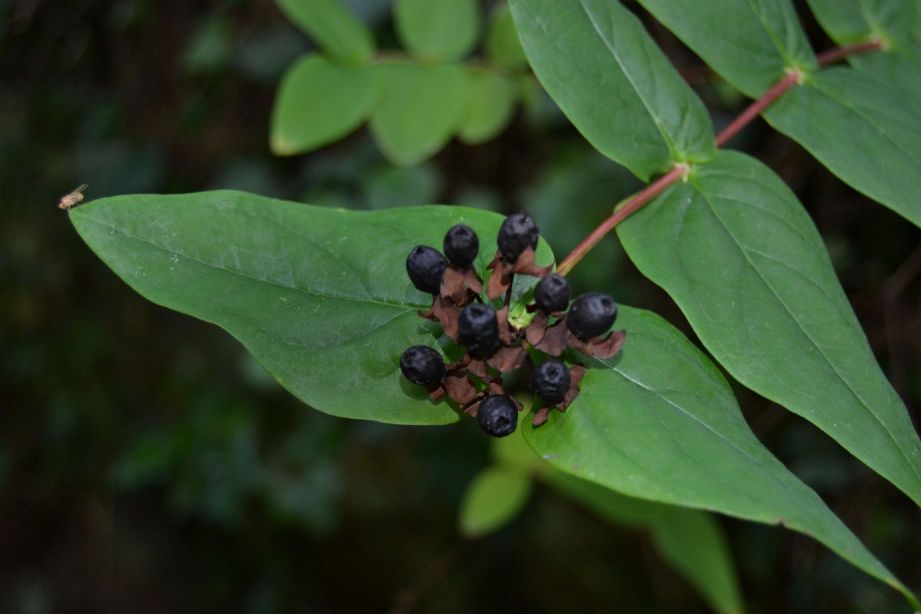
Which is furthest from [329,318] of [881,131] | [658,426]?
[881,131]

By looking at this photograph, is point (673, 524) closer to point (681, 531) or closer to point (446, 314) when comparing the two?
point (681, 531)

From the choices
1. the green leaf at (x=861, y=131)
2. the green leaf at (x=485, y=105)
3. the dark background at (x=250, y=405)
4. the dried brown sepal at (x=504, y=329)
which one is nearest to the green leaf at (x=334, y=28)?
the green leaf at (x=485, y=105)

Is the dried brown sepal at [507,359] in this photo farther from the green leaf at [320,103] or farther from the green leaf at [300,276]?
the green leaf at [320,103]

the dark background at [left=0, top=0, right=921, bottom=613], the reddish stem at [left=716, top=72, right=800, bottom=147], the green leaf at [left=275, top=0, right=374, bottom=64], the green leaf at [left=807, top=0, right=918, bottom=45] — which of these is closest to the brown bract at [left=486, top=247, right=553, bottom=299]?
the reddish stem at [left=716, top=72, right=800, bottom=147]

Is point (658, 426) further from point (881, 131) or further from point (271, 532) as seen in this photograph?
point (271, 532)

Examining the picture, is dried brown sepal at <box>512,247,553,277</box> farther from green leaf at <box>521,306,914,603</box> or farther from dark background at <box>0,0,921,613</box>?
dark background at <box>0,0,921,613</box>

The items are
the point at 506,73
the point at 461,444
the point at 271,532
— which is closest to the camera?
the point at 506,73
